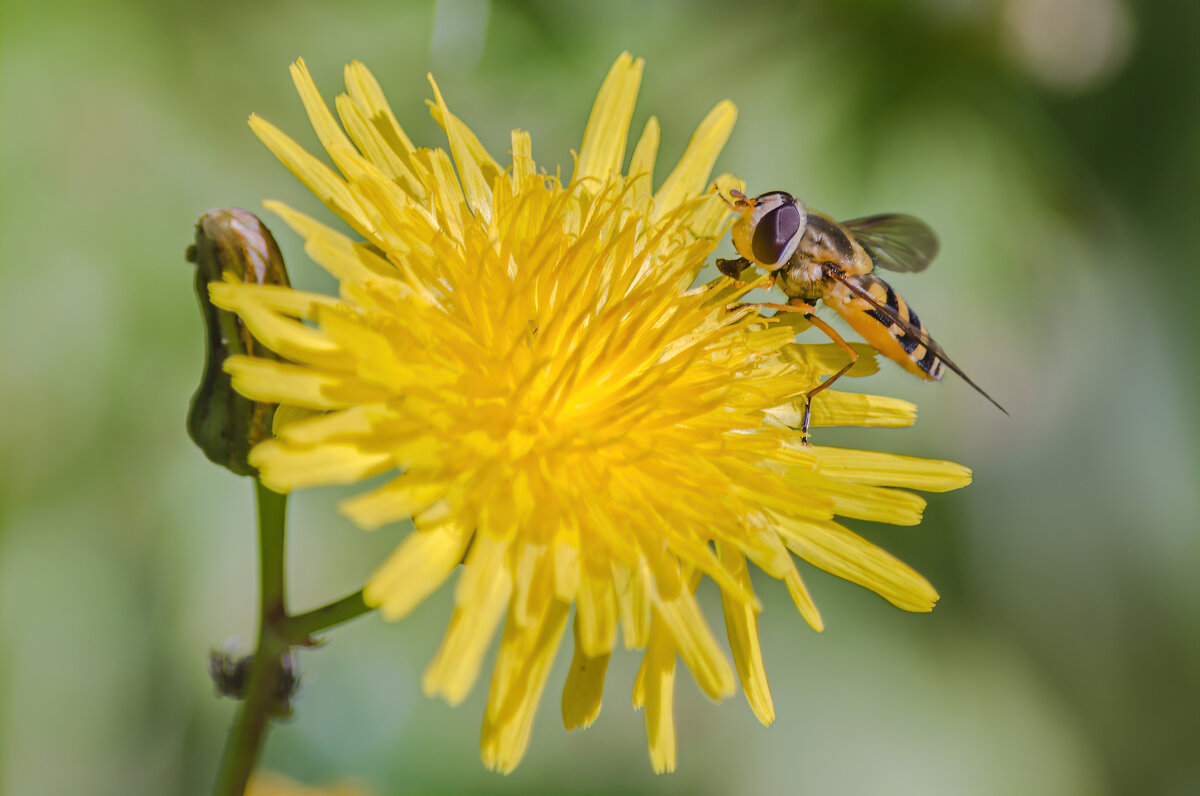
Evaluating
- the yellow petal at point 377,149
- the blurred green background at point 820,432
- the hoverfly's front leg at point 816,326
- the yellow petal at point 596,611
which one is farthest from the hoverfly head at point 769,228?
the blurred green background at point 820,432

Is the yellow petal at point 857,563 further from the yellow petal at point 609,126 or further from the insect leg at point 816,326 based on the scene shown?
the yellow petal at point 609,126

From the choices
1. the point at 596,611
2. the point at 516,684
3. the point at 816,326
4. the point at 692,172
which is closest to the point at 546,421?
the point at 596,611

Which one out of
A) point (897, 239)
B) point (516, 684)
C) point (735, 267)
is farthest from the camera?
point (897, 239)

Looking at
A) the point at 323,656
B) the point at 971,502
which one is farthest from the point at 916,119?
the point at 323,656

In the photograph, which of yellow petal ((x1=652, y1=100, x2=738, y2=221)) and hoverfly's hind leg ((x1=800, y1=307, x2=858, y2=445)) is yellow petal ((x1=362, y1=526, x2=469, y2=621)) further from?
yellow petal ((x1=652, y1=100, x2=738, y2=221))

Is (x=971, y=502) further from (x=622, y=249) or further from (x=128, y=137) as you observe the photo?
(x=128, y=137)

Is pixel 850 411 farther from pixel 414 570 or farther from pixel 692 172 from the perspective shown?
pixel 414 570
